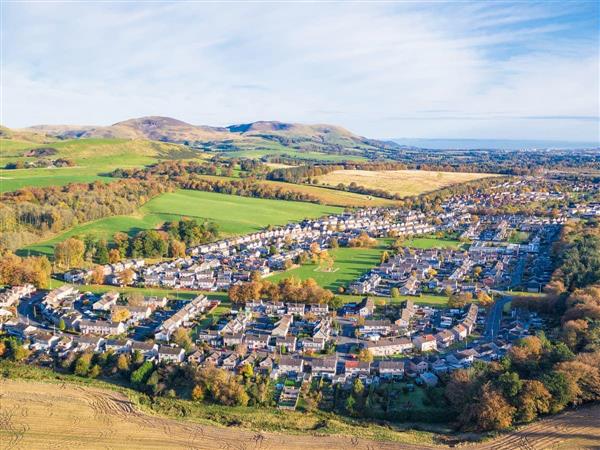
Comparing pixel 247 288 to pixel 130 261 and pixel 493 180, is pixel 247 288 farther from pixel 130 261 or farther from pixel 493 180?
pixel 493 180

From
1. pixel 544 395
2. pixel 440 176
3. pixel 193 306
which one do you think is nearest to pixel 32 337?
pixel 193 306

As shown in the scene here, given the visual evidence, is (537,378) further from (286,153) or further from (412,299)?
(286,153)

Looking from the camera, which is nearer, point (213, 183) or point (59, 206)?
point (59, 206)

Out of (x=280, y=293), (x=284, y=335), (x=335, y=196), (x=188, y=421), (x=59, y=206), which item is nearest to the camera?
(x=188, y=421)

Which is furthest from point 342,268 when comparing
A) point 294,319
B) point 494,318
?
point 494,318

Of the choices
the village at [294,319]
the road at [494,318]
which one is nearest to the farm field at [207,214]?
the village at [294,319]
